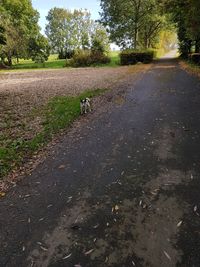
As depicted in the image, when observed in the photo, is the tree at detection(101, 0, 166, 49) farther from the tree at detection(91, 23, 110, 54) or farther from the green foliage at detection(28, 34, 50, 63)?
the green foliage at detection(28, 34, 50, 63)

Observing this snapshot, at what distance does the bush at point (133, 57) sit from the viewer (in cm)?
3628

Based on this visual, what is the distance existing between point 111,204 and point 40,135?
13.9 feet

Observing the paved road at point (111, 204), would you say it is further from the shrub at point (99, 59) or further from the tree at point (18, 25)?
the tree at point (18, 25)

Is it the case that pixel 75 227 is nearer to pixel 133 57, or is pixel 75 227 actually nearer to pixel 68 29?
pixel 133 57

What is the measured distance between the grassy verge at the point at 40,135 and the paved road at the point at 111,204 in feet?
2.14

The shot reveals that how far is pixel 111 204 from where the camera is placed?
4.70 meters

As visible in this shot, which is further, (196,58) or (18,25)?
(18,25)

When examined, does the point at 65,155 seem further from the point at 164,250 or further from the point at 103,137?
the point at 164,250

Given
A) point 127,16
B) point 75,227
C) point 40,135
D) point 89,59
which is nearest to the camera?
point 75,227

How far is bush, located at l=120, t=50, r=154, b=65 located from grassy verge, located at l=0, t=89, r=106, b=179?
81.4 ft

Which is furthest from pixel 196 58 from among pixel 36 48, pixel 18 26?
pixel 18 26

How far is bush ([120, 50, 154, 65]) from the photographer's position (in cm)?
3628

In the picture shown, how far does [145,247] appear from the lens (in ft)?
12.0

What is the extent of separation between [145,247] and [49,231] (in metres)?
1.36
